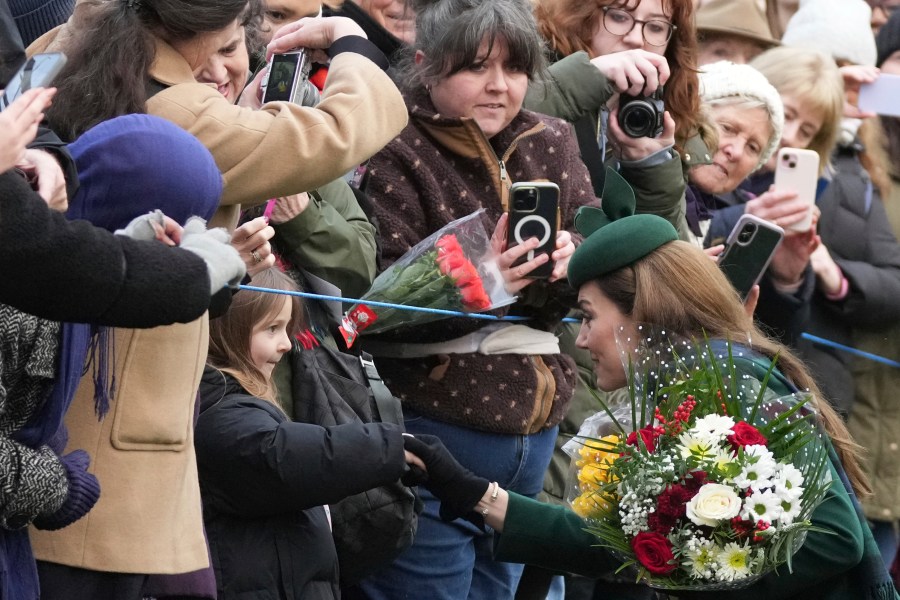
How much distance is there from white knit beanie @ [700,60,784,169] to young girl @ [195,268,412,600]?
110 inches

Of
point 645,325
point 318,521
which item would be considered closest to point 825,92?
point 645,325

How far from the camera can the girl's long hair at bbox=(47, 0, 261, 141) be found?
3.42 metres

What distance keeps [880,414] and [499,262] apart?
258 cm

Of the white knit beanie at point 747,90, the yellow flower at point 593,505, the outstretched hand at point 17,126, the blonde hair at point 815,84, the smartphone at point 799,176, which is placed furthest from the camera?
the blonde hair at point 815,84

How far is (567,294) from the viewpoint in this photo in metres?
4.62

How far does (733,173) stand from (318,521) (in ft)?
9.19

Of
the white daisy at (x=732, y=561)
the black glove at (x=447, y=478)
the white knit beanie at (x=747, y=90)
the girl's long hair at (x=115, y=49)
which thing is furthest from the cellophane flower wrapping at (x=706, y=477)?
the white knit beanie at (x=747, y=90)

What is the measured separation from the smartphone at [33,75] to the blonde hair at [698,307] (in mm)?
1722

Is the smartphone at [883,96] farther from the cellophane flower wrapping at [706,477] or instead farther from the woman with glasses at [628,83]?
the cellophane flower wrapping at [706,477]

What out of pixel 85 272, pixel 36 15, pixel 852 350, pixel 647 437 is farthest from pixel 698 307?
pixel 852 350

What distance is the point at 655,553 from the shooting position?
345 centimetres

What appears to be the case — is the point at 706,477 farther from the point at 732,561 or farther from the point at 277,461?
the point at 277,461

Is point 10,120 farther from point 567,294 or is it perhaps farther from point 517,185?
point 567,294

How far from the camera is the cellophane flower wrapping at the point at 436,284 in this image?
170 inches
